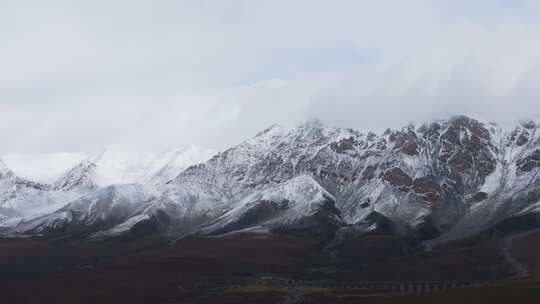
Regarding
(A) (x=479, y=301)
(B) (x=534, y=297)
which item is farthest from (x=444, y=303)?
(B) (x=534, y=297)

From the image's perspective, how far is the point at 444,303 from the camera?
7869 inches

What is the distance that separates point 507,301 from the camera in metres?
192

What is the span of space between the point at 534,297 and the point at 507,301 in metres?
6.70

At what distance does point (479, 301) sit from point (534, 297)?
12827 millimetres

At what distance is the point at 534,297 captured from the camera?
19325cm

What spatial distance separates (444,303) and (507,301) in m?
15.2

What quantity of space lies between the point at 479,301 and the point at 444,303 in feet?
27.2

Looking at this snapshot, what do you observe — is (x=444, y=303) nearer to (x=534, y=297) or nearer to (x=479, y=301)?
(x=479, y=301)

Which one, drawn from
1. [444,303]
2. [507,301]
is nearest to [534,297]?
[507,301]

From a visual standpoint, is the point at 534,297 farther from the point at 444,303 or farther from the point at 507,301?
the point at 444,303

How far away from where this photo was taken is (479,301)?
198 m
